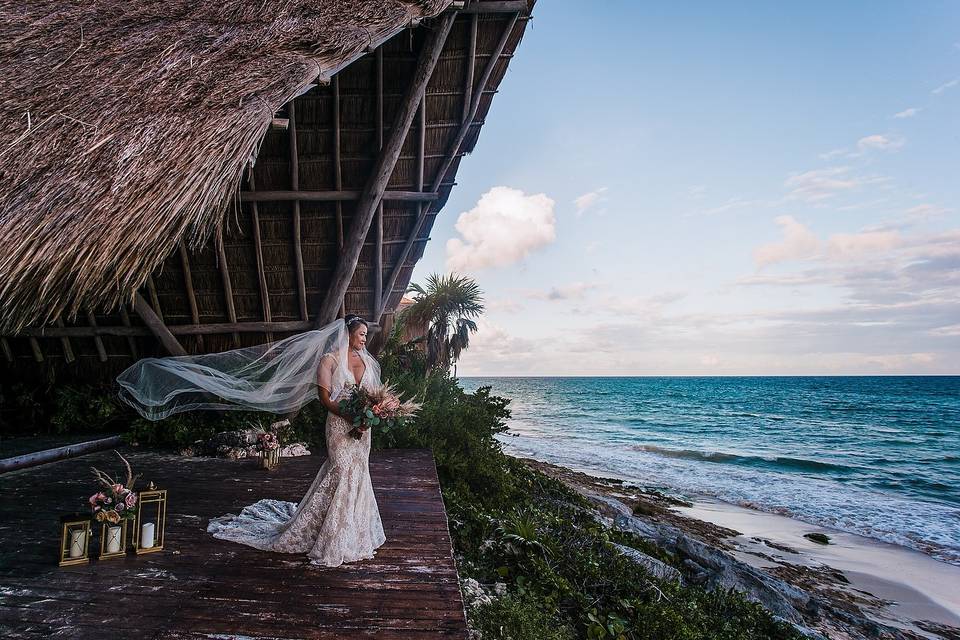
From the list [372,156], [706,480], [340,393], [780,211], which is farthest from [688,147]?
[340,393]

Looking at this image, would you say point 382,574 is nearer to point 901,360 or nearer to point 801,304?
point 901,360

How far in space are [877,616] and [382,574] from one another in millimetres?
6835

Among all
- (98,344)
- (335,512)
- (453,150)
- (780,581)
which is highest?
(453,150)

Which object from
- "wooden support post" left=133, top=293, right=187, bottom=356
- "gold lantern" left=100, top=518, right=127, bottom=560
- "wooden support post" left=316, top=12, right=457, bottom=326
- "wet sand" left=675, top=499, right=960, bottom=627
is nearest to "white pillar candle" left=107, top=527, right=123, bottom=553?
"gold lantern" left=100, top=518, right=127, bottom=560

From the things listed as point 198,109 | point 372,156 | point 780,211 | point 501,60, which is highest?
point 780,211

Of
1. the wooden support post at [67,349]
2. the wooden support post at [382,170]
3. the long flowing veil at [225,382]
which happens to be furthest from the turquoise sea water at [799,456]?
the wooden support post at [67,349]

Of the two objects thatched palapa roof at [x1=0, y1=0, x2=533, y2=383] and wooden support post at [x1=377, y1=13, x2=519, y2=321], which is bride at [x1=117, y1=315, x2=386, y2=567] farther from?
wooden support post at [x1=377, y1=13, x2=519, y2=321]

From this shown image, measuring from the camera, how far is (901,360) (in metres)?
27.0

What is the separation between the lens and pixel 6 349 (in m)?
7.92

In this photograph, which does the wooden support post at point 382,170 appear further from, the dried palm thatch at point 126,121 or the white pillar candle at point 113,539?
the white pillar candle at point 113,539

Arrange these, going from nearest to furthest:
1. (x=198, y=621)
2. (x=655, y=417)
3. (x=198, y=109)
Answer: (x=198, y=621) → (x=198, y=109) → (x=655, y=417)

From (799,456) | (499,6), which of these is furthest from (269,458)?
(799,456)

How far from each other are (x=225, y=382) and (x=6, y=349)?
4.66 metres

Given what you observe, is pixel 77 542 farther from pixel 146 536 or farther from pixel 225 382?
pixel 225 382
